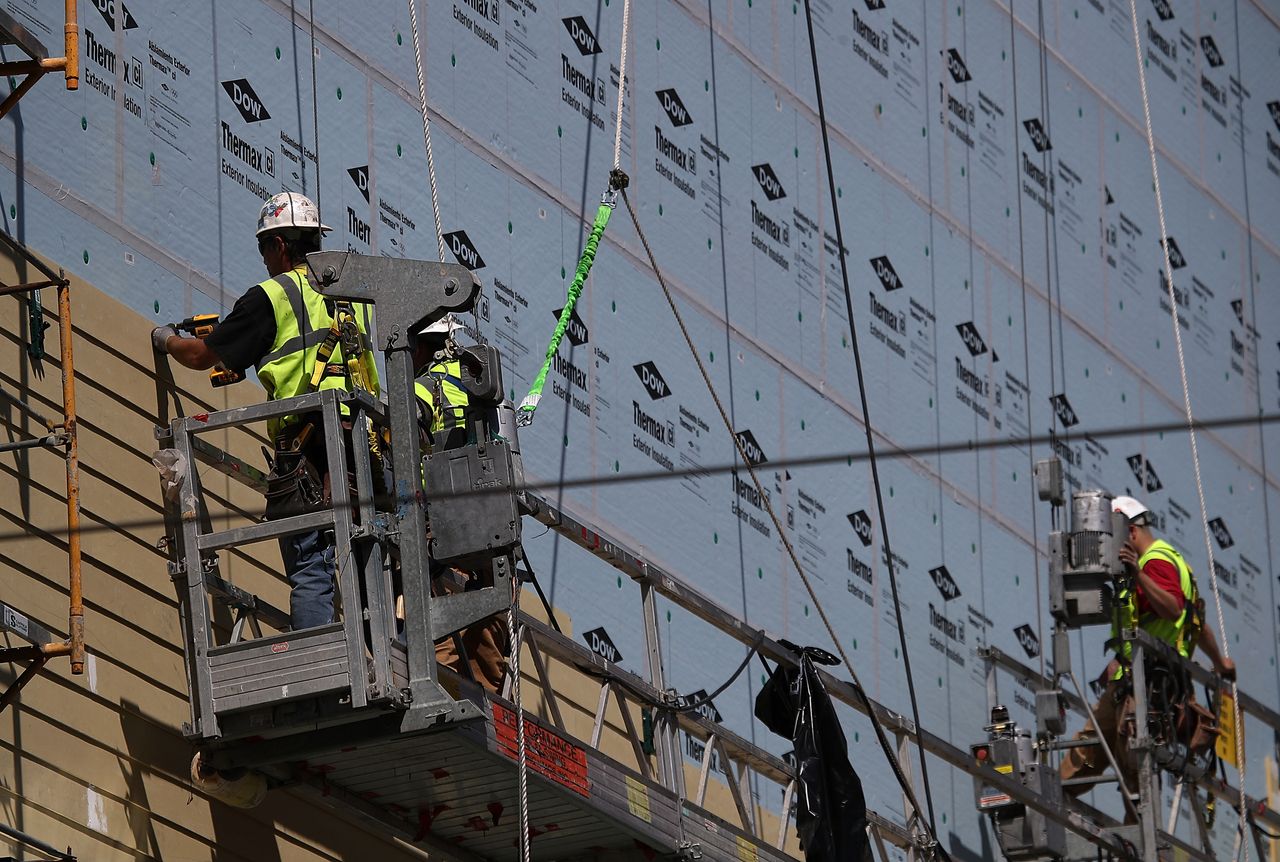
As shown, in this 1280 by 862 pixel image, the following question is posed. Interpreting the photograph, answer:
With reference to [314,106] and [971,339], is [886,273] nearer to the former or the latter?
[971,339]

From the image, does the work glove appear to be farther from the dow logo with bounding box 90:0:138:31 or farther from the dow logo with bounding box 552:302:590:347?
the dow logo with bounding box 552:302:590:347

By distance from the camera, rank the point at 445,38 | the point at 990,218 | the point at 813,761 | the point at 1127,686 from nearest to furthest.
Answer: the point at 813,761 < the point at 445,38 < the point at 1127,686 < the point at 990,218

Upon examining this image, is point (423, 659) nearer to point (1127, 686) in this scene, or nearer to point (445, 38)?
point (445, 38)

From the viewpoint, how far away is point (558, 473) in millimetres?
12938

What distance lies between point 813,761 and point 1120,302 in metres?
10.2

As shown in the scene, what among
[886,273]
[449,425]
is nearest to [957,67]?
[886,273]

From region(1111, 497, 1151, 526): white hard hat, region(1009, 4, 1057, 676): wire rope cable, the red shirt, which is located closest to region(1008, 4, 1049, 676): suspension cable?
region(1009, 4, 1057, 676): wire rope cable

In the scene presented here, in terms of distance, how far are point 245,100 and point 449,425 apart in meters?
2.21

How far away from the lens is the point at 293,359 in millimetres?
9242

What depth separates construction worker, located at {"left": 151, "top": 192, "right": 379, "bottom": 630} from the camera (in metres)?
9.01

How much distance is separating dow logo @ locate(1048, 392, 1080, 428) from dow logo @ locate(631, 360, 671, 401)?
18.1ft

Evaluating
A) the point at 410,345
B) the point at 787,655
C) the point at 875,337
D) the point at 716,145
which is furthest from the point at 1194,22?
the point at 410,345

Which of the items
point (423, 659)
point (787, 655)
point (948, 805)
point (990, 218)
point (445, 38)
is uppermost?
point (990, 218)

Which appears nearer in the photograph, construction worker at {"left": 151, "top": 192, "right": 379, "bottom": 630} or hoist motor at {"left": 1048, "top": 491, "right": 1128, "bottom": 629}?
construction worker at {"left": 151, "top": 192, "right": 379, "bottom": 630}
